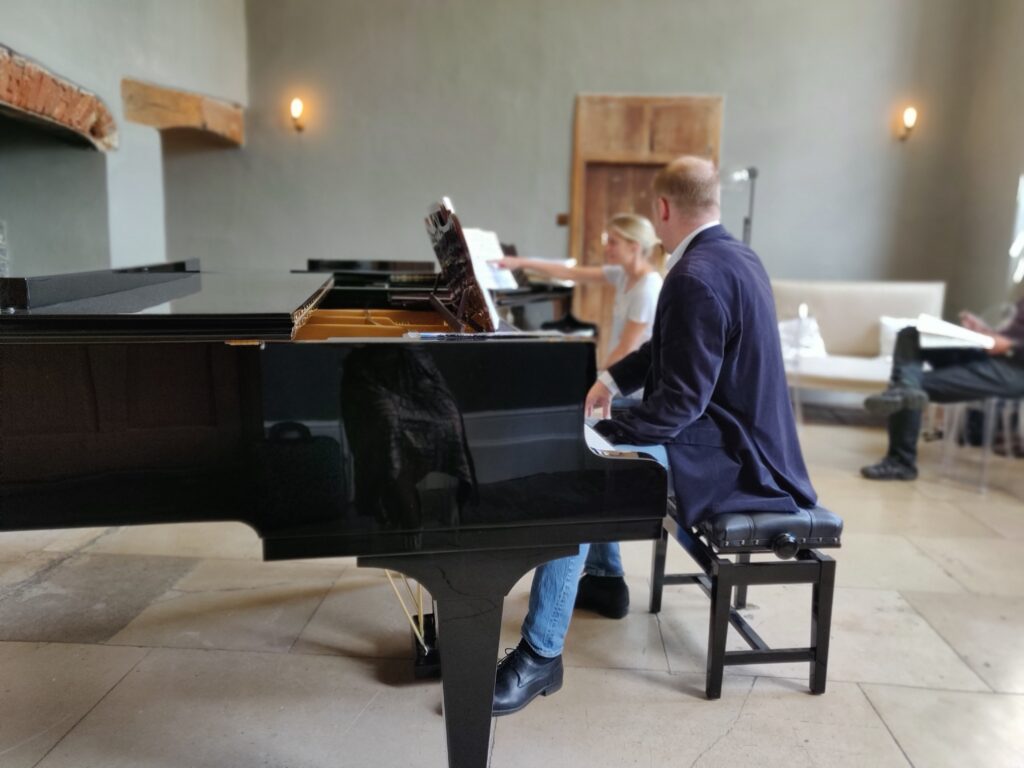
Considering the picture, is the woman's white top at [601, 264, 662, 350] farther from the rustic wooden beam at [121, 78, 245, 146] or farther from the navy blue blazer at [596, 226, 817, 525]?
the rustic wooden beam at [121, 78, 245, 146]

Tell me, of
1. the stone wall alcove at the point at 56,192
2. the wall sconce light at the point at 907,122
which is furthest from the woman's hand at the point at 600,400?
the wall sconce light at the point at 907,122

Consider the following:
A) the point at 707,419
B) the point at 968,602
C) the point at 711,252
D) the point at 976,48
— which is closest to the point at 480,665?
the point at 707,419

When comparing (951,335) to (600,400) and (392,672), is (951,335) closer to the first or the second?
(600,400)

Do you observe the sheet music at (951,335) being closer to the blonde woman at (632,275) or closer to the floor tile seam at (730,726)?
the blonde woman at (632,275)

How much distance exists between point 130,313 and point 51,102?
114 inches

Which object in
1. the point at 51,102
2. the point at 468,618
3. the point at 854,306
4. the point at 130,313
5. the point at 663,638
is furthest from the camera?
the point at 854,306

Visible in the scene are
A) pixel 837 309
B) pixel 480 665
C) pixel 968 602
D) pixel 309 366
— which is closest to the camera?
pixel 309 366

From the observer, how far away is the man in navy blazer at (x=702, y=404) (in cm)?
181

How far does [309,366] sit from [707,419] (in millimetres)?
1034

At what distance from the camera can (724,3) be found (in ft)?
18.6

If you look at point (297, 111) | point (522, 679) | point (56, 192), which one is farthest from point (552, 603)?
point (297, 111)

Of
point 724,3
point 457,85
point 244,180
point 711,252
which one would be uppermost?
point 724,3

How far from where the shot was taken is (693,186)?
6.66 ft

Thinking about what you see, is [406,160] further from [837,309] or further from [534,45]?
[837,309]
